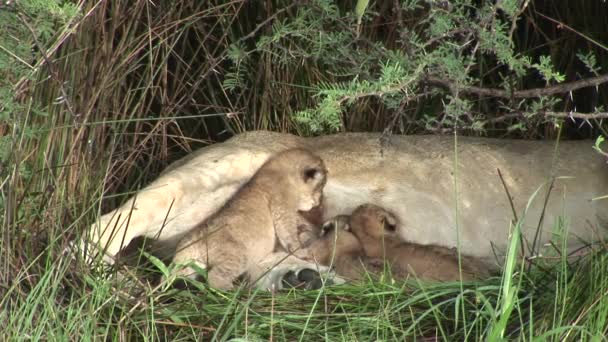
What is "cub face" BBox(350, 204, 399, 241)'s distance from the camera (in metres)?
5.13

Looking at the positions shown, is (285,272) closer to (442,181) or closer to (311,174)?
(311,174)

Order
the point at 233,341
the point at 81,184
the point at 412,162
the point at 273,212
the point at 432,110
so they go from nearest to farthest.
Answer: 1. the point at 233,341
2. the point at 81,184
3. the point at 273,212
4. the point at 412,162
5. the point at 432,110

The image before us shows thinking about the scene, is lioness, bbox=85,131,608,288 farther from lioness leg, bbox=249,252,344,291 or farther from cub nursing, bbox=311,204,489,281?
lioness leg, bbox=249,252,344,291

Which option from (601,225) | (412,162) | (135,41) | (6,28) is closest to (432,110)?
(412,162)

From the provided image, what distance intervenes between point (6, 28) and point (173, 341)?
138 cm

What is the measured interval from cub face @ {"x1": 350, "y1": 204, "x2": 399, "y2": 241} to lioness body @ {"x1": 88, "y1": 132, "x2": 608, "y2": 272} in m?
0.21

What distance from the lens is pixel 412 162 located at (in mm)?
5586

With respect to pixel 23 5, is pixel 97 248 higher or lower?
lower

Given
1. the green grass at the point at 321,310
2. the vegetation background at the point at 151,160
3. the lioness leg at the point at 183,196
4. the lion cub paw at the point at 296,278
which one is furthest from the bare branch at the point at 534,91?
the lioness leg at the point at 183,196

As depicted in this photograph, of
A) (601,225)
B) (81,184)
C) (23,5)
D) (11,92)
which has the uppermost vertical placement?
(23,5)

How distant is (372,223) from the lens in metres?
5.18

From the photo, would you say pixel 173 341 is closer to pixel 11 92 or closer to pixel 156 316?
pixel 156 316

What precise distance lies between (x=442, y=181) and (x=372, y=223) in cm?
54

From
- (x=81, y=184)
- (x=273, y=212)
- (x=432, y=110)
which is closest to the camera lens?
(x=81, y=184)
